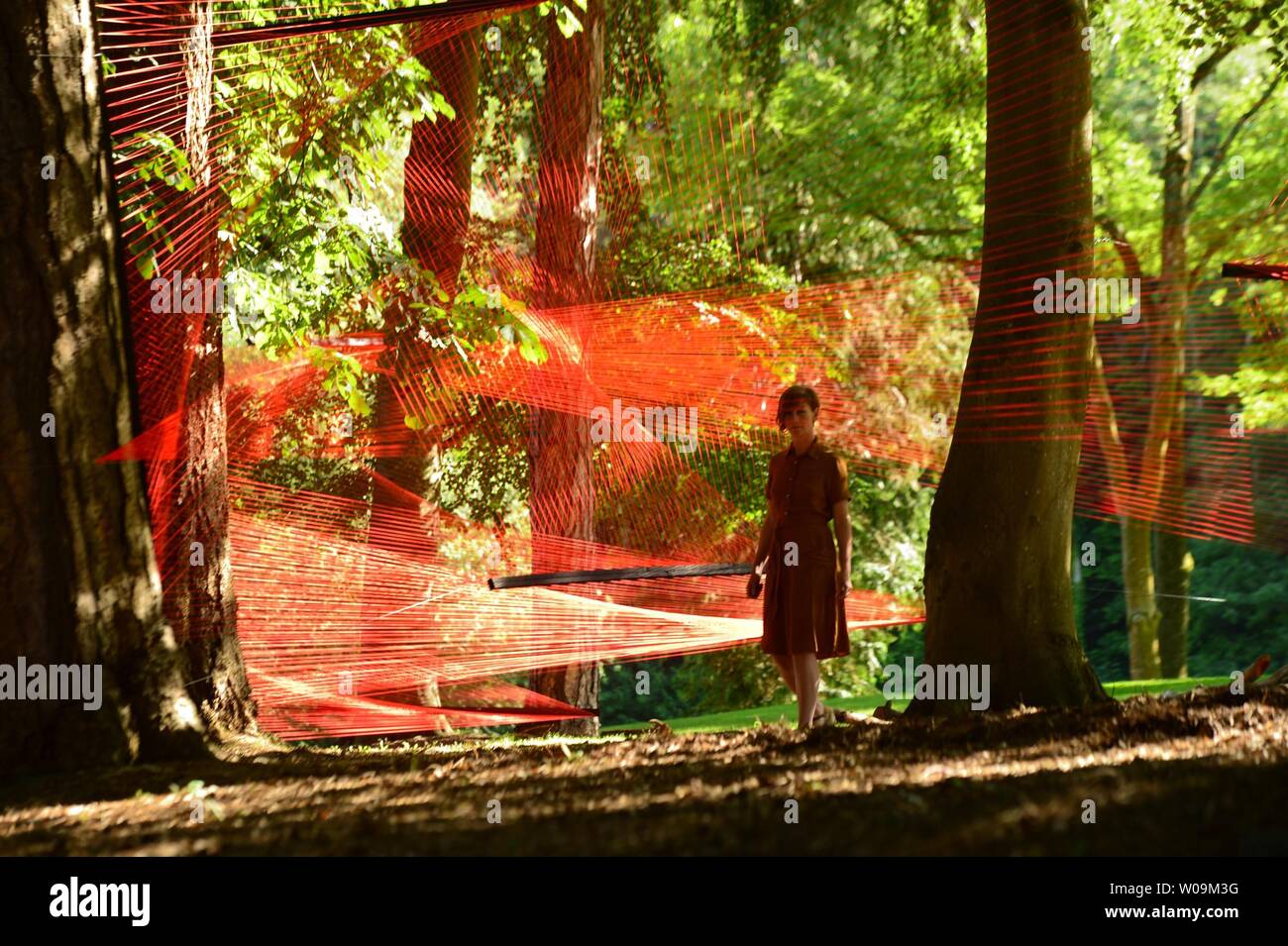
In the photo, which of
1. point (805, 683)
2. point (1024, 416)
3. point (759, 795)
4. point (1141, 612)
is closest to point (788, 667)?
point (805, 683)

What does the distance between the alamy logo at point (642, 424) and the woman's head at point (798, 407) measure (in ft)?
16.9

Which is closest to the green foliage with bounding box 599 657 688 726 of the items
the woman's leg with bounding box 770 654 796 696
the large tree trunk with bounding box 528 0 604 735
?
the large tree trunk with bounding box 528 0 604 735

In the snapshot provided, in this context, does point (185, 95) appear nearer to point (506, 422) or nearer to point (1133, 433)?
point (506, 422)

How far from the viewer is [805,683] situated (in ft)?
21.7

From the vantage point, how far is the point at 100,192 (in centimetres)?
544

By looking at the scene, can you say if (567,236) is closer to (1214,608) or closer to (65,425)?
(65,425)

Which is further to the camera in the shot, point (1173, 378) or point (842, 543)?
point (1173, 378)

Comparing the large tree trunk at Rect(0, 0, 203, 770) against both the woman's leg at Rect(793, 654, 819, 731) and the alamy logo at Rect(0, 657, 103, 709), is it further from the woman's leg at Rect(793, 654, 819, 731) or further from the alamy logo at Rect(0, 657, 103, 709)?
the woman's leg at Rect(793, 654, 819, 731)

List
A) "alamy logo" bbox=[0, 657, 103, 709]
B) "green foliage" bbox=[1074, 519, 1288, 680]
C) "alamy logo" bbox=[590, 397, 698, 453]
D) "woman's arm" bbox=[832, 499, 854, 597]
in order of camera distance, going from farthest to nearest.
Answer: "green foliage" bbox=[1074, 519, 1288, 680]
"alamy logo" bbox=[590, 397, 698, 453]
"woman's arm" bbox=[832, 499, 854, 597]
"alamy logo" bbox=[0, 657, 103, 709]

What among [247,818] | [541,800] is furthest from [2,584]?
[541,800]

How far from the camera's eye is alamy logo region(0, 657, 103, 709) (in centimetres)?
514
